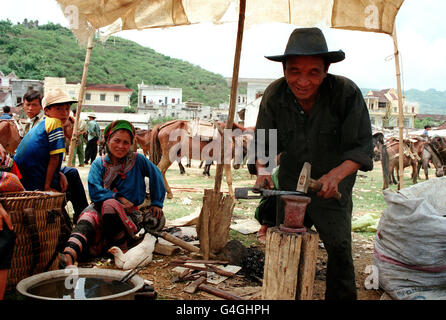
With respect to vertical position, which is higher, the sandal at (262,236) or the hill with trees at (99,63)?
the hill with trees at (99,63)

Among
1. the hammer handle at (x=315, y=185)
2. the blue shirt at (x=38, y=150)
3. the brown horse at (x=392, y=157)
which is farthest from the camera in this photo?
the brown horse at (x=392, y=157)

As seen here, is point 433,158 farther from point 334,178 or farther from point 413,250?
point 334,178

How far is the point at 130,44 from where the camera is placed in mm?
134625

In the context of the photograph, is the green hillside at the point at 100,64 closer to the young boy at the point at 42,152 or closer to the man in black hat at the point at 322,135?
the young boy at the point at 42,152

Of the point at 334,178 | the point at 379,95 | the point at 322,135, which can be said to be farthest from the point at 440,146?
the point at 379,95

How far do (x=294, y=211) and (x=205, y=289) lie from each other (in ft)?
5.16

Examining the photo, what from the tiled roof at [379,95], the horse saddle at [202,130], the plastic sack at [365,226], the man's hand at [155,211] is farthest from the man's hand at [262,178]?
the tiled roof at [379,95]

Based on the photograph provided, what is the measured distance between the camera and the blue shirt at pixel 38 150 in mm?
4148

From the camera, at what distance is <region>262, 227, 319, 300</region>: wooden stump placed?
228cm

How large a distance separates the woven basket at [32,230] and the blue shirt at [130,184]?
87 cm

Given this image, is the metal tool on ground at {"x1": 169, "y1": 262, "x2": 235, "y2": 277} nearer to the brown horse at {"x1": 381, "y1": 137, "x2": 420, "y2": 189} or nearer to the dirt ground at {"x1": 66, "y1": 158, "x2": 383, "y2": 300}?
the dirt ground at {"x1": 66, "y1": 158, "x2": 383, "y2": 300}

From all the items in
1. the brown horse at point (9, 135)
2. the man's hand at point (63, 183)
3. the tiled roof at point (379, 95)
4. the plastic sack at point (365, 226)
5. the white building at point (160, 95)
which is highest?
the white building at point (160, 95)

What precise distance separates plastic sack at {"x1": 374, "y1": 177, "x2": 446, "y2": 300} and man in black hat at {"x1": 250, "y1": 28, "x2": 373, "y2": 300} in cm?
59
